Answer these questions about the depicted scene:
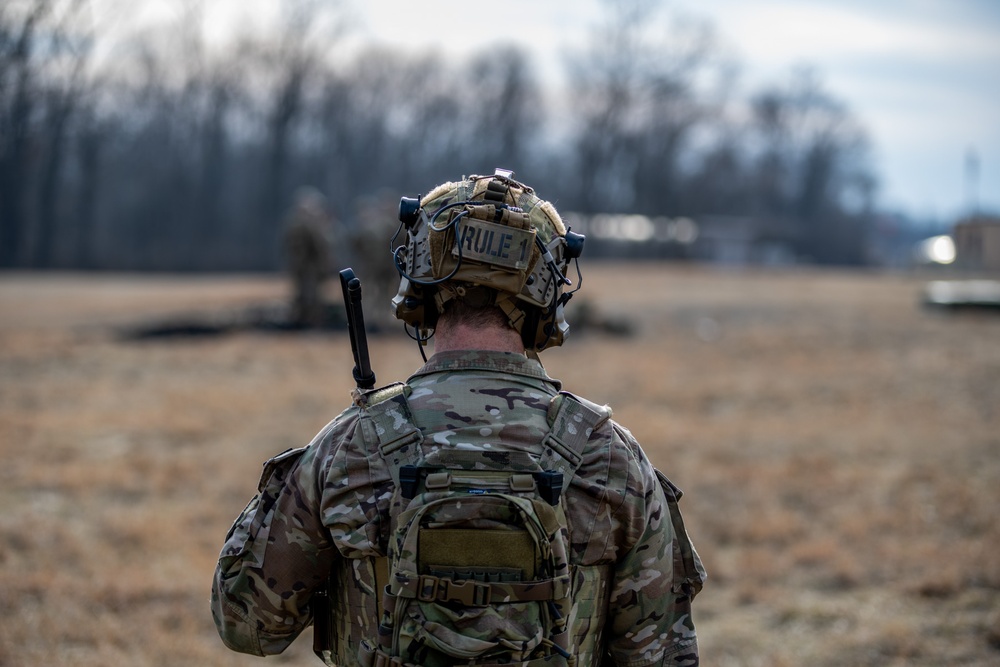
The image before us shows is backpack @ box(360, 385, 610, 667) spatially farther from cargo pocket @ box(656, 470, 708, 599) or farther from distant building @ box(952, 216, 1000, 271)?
distant building @ box(952, 216, 1000, 271)

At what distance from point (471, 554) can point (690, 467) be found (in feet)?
25.5

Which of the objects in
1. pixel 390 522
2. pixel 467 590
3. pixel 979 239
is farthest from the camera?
pixel 979 239

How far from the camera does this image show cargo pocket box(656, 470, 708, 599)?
2.41 m

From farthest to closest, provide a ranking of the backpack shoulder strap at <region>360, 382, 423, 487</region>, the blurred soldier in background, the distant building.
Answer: the blurred soldier in background < the distant building < the backpack shoulder strap at <region>360, 382, 423, 487</region>

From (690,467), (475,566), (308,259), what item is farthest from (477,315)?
(308,259)

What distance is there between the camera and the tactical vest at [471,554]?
2088 mm

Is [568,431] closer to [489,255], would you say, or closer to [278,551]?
[489,255]

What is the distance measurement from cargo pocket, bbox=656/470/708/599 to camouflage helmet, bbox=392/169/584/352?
0.48 m

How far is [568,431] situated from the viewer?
224 cm

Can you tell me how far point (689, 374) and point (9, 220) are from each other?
37053mm

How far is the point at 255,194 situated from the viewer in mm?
55250

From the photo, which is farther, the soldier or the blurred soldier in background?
the blurred soldier in background

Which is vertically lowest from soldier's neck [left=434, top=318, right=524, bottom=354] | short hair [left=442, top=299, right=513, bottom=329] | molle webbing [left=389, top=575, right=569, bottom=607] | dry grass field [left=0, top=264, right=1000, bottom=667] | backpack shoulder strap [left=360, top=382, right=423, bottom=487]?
dry grass field [left=0, top=264, right=1000, bottom=667]

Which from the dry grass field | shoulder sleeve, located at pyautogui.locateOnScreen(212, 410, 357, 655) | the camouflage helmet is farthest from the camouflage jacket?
the dry grass field
